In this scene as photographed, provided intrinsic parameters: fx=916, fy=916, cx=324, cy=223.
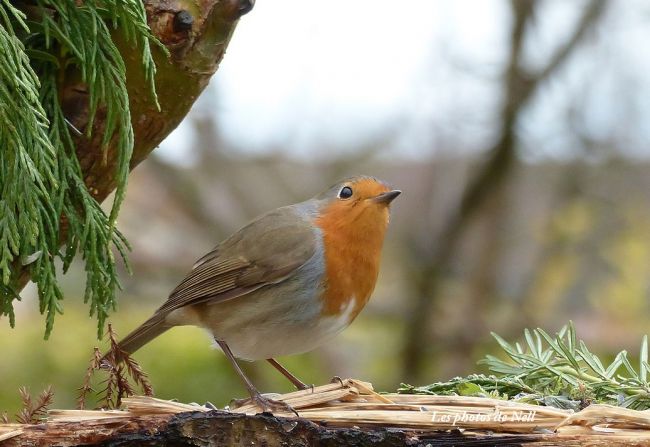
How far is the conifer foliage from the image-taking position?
2154 mm

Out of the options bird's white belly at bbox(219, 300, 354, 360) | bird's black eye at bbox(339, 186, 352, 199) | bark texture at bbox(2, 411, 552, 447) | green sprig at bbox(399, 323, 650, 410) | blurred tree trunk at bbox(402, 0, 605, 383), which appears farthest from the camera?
blurred tree trunk at bbox(402, 0, 605, 383)

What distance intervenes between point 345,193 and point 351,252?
12.3 inches

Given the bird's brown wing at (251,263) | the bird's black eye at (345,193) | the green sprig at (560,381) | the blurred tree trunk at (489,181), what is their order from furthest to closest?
1. the blurred tree trunk at (489,181)
2. the bird's black eye at (345,193)
3. the bird's brown wing at (251,263)
4. the green sprig at (560,381)

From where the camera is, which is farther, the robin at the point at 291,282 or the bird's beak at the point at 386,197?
the bird's beak at the point at 386,197

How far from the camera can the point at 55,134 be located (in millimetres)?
2406

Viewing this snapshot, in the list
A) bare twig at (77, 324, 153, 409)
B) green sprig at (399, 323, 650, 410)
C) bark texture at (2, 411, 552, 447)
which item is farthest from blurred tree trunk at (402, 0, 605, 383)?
bark texture at (2, 411, 552, 447)

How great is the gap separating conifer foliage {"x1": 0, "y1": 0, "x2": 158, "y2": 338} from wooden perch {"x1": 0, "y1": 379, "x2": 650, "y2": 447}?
0.38 meters

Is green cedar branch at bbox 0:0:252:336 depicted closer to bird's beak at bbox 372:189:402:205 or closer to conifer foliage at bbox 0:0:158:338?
conifer foliage at bbox 0:0:158:338

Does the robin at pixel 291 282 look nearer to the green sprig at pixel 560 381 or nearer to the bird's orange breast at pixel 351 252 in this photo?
the bird's orange breast at pixel 351 252

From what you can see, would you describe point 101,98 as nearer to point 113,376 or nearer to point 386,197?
point 113,376

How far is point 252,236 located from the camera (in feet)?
11.8

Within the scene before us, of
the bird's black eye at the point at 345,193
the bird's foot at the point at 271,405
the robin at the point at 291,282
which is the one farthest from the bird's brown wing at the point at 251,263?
the bird's foot at the point at 271,405

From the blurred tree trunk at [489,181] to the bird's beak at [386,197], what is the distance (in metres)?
3.66

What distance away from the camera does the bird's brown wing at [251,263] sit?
3.36 m
